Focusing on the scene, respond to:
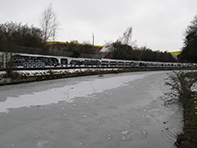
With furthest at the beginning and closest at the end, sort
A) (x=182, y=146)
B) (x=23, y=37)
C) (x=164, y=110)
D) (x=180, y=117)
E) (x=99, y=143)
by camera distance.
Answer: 1. (x=23, y=37)
2. (x=164, y=110)
3. (x=180, y=117)
4. (x=99, y=143)
5. (x=182, y=146)

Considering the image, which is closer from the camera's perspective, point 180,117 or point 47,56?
point 180,117

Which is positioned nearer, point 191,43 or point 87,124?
point 87,124

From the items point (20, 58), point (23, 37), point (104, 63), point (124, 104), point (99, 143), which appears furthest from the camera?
point (104, 63)

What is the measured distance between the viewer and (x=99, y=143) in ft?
10.8

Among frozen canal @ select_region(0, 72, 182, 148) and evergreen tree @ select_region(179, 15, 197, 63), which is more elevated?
evergreen tree @ select_region(179, 15, 197, 63)

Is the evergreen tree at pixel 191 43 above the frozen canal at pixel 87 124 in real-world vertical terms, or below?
above

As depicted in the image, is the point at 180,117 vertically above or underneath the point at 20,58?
underneath

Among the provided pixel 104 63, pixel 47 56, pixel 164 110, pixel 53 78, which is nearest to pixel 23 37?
pixel 47 56

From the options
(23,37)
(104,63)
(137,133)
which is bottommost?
(137,133)

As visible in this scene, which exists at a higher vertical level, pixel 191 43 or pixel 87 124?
pixel 191 43

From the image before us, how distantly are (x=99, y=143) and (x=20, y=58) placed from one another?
13.5m

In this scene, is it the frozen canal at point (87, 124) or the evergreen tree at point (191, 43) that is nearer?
the frozen canal at point (87, 124)

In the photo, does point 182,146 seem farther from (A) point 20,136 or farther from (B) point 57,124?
(A) point 20,136

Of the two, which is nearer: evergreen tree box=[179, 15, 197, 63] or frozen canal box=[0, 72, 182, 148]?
frozen canal box=[0, 72, 182, 148]
